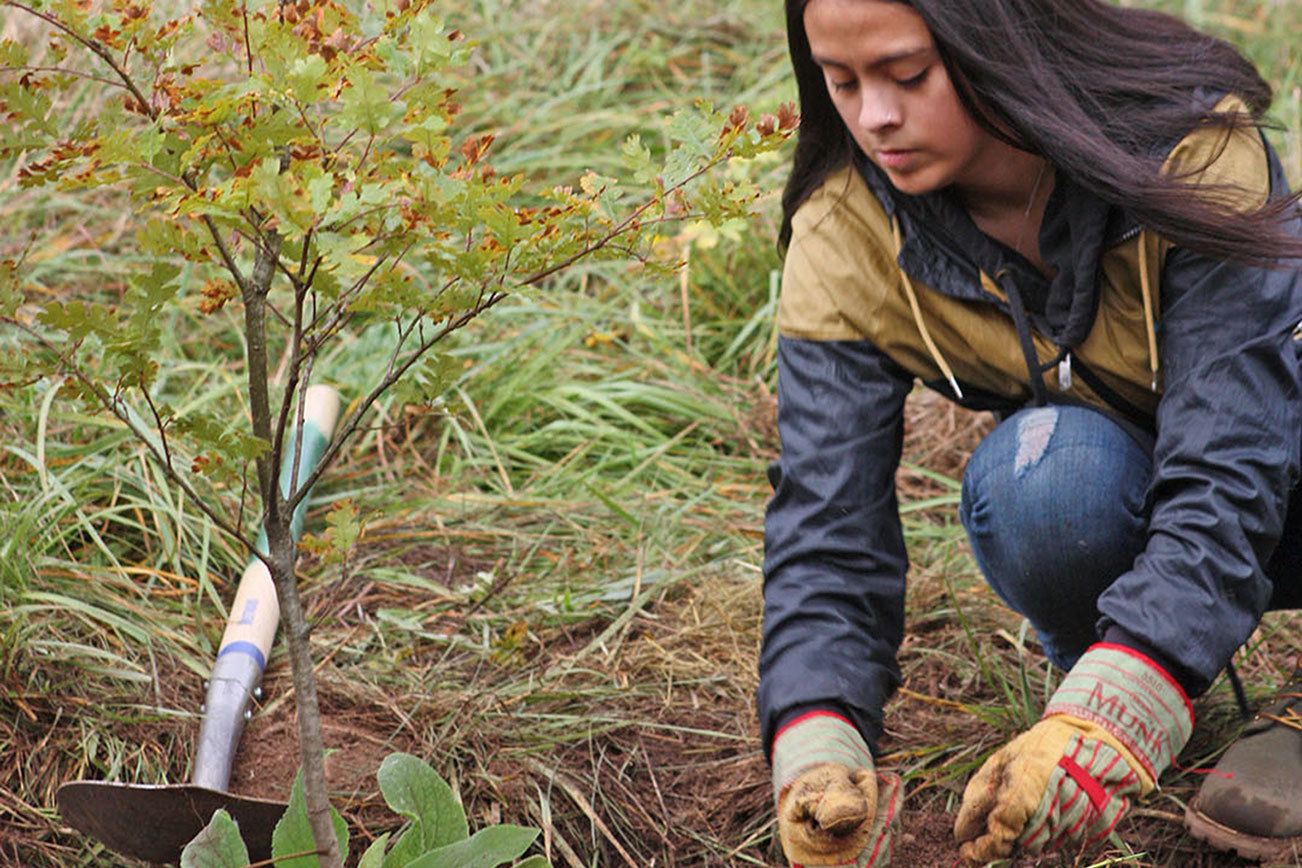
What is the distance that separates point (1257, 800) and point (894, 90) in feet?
3.10

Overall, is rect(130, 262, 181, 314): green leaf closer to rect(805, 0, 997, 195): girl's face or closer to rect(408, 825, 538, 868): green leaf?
rect(408, 825, 538, 868): green leaf

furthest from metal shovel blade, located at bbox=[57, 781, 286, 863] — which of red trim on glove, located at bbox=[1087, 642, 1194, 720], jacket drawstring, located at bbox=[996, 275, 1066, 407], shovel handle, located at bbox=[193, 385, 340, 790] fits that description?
jacket drawstring, located at bbox=[996, 275, 1066, 407]

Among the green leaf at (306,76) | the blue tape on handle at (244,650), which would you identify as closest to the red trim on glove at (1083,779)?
the green leaf at (306,76)

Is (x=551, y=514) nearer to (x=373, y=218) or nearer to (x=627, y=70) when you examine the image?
(x=373, y=218)

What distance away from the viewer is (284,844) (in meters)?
1.62

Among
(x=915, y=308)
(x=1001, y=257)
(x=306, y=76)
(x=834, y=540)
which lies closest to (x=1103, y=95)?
(x=1001, y=257)

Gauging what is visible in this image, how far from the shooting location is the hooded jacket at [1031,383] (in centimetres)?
169

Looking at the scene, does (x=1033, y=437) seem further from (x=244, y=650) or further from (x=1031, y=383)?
(x=244, y=650)

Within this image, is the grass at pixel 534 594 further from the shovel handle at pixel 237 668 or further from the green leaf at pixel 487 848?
the green leaf at pixel 487 848

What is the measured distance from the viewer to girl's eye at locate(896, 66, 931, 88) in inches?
68.5

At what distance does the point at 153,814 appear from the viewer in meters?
1.72

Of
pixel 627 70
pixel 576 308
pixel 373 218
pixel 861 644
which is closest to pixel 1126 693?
pixel 861 644

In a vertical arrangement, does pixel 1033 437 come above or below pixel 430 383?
below

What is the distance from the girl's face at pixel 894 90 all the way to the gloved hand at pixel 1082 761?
593 mm
